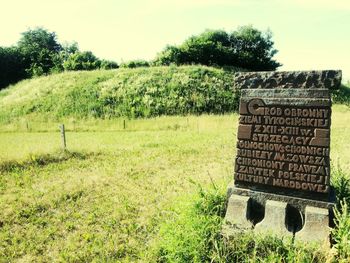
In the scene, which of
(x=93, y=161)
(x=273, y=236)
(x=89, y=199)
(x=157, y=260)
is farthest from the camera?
(x=93, y=161)

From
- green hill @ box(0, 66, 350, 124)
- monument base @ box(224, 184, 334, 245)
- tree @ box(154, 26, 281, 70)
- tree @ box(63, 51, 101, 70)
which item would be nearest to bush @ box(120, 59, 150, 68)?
tree @ box(154, 26, 281, 70)

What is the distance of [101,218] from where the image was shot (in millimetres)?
6340

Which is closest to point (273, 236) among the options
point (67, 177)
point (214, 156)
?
point (67, 177)

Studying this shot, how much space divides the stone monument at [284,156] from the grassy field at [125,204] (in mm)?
397

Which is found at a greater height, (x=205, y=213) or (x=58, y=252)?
(x=205, y=213)

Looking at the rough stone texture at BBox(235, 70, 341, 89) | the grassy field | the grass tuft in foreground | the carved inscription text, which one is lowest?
the grassy field

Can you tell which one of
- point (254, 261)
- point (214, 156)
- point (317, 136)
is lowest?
point (214, 156)

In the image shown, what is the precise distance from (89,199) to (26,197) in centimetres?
140

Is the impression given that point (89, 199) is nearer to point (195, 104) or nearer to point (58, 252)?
point (58, 252)

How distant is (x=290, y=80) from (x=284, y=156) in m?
1.01

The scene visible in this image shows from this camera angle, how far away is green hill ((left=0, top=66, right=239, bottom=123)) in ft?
82.3

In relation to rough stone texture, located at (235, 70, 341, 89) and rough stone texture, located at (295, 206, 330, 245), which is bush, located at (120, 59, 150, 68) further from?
rough stone texture, located at (295, 206, 330, 245)

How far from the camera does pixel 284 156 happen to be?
4.55 meters

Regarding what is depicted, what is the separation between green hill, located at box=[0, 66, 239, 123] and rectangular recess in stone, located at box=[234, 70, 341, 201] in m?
19.5
